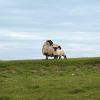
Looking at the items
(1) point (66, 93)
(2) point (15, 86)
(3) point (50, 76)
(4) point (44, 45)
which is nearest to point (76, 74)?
(3) point (50, 76)

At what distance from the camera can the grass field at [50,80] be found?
71.2ft

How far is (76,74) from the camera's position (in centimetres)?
3123

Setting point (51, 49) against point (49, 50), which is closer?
point (49, 50)

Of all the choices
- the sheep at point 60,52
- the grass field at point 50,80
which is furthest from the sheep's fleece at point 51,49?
the grass field at point 50,80

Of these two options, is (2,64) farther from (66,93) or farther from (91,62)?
(66,93)

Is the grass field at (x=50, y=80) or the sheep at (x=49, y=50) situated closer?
the grass field at (x=50, y=80)

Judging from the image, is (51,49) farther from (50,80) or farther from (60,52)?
(50,80)

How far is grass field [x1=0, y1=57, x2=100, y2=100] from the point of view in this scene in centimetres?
2169

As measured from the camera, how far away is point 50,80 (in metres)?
27.3

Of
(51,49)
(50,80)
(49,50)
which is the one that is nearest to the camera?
(50,80)

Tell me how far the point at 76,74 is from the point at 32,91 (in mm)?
8475

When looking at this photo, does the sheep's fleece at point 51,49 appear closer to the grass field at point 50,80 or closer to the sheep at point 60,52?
the sheep at point 60,52

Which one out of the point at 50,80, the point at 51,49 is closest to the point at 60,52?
the point at 51,49

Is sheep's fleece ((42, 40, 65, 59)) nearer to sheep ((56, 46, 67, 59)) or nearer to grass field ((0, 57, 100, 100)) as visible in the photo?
sheep ((56, 46, 67, 59))
